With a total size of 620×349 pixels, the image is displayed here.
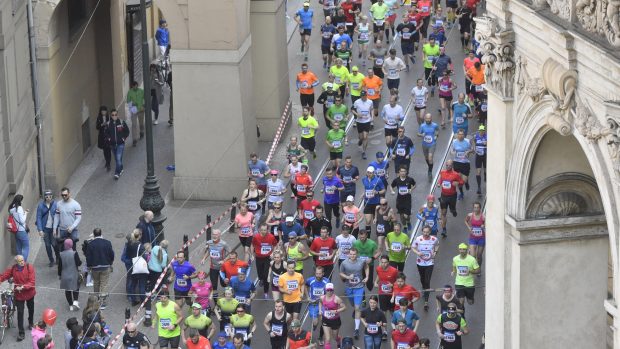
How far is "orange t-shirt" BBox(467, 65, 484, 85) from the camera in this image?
127 ft

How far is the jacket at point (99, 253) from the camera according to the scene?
31.9 metres

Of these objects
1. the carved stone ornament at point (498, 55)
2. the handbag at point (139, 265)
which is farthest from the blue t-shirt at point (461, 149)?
the carved stone ornament at point (498, 55)

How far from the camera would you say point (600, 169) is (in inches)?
838

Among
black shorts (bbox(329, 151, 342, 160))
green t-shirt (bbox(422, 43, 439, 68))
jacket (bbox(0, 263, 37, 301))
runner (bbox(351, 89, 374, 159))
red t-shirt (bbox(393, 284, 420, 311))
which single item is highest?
green t-shirt (bbox(422, 43, 439, 68))

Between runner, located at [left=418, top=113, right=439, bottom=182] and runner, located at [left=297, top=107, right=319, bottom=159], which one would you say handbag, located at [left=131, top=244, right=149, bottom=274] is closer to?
runner, located at [left=297, top=107, right=319, bottom=159]

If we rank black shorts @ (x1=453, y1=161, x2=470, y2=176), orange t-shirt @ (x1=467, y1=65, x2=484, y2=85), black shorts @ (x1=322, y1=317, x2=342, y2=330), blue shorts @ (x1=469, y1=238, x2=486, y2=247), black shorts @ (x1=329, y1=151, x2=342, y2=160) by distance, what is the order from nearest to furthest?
black shorts @ (x1=322, y1=317, x2=342, y2=330) < blue shorts @ (x1=469, y1=238, x2=486, y2=247) < black shorts @ (x1=453, y1=161, x2=470, y2=176) < black shorts @ (x1=329, y1=151, x2=342, y2=160) < orange t-shirt @ (x1=467, y1=65, x2=484, y2=85)

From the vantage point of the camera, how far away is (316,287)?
3006 cm

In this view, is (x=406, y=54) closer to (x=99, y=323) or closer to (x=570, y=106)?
(x=99, y=323)

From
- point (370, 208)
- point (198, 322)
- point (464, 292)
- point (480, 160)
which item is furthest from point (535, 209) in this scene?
Result: point (480, 160)

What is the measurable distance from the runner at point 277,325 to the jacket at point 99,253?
3821mm

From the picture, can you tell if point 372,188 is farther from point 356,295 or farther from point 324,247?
point 356,295

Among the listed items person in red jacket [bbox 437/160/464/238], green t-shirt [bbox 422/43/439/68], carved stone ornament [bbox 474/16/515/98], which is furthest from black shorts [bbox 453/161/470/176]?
carved stone ornament [bbox 474/16/515/98]

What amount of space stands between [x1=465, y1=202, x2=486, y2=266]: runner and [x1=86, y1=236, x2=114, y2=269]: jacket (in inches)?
251

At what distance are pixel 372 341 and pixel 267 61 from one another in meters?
12.1
